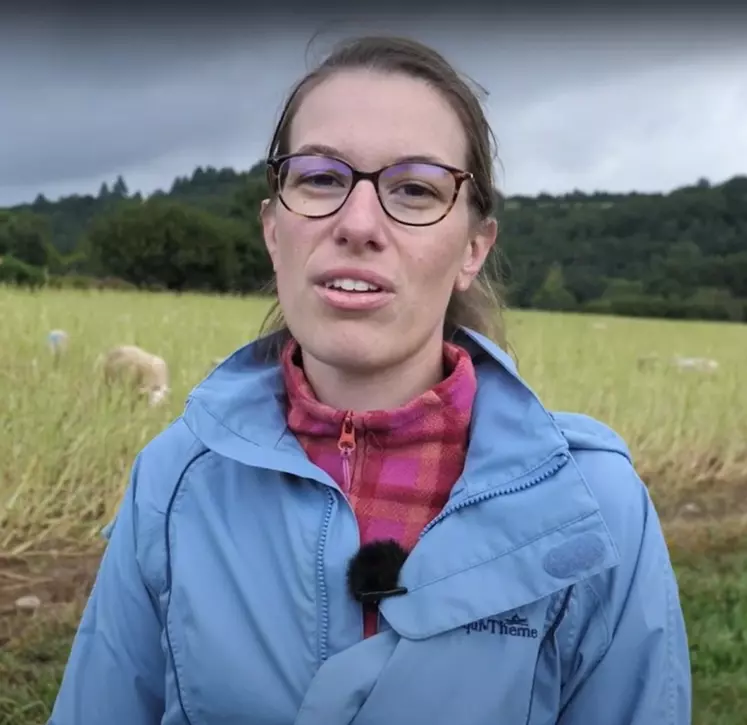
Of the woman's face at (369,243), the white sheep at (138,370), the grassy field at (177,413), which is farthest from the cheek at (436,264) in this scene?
the white sheep at (138,370)

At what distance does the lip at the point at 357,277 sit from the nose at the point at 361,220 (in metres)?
0.02

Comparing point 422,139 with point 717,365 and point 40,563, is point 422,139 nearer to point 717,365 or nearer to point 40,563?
point 40,563

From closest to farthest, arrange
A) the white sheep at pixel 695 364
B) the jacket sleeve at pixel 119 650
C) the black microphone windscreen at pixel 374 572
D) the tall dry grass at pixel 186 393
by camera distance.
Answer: the black microphone windscreen at pixel 374 572 → the jacket sleeve at pixel 119 650 → the tall dry grass at pixel 186 393 → the white sheep at pixel 695 364

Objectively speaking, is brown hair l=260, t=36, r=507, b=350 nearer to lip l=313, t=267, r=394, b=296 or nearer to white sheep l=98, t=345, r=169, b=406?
lip l=313, t=267, r=394, b=296

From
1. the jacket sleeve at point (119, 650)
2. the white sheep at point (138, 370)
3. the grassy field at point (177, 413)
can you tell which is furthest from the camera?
the white sheep at point (138, 370)

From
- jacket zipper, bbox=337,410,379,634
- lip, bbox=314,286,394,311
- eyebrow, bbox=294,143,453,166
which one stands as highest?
eyebrow, bbox=294,143,453,166

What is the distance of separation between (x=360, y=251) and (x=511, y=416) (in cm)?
23

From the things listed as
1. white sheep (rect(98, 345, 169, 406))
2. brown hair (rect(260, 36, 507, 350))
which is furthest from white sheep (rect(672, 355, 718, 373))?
brown hair (rect(260, 36, 507, 350))

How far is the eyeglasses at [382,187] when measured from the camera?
792mm

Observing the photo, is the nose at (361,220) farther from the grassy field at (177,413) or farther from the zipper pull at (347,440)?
the grassy field at (177,413)

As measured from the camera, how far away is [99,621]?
2.83ft

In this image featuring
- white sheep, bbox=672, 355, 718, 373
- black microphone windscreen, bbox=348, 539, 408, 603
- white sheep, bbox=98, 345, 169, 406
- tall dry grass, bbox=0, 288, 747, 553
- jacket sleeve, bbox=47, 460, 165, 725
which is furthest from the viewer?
white sheep, bbox=672, 355, 718, 373

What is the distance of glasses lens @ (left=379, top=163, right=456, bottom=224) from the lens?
0.79 meters

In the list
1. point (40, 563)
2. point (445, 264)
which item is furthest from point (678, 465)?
point (445, 264)
